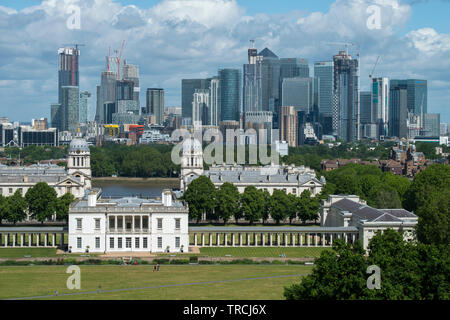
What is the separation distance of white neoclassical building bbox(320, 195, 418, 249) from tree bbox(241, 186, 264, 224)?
31.5ft

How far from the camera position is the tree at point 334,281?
42.9 m

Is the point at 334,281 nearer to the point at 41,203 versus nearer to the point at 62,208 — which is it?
the point at 62,208

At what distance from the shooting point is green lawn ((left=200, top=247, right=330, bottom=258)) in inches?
2856

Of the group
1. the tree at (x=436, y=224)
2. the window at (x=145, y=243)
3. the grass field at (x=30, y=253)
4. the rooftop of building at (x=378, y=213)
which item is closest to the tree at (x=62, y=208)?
the grass field at (x=30, y=253)

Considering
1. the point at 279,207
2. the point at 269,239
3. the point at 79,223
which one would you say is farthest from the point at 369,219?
the point at 79,223

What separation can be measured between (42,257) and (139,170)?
372 feet

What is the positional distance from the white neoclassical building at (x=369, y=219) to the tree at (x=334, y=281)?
3058cm

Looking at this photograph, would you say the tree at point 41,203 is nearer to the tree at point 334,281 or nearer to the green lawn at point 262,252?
the green lawn at point 262,252

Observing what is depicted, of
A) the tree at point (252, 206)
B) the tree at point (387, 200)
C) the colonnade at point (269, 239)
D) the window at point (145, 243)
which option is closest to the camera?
the window at point (145, 243)

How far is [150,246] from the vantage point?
246ft

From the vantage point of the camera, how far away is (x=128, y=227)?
7656 cm

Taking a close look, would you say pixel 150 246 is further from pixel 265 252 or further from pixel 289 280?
pixel 289 280

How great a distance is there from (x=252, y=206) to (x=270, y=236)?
46.3 feet
